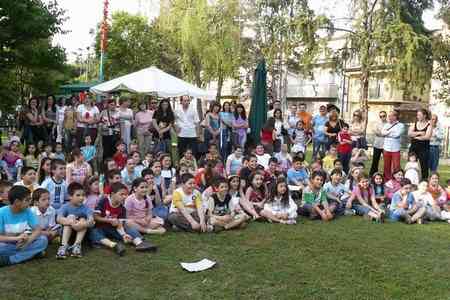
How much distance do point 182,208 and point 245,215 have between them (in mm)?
933

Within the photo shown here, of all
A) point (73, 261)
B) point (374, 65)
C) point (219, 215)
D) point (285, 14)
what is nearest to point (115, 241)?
point (73, 261)

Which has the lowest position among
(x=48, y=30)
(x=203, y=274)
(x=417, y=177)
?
(x=203, y=274)

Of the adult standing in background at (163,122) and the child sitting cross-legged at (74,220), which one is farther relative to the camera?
the adult standing in background at (163,122)

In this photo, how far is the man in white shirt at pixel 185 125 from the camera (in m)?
10.1

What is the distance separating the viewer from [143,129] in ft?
35.7

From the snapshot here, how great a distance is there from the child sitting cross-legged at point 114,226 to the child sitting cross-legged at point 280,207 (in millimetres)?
2190

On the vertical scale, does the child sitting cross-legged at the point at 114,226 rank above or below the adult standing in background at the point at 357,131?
below

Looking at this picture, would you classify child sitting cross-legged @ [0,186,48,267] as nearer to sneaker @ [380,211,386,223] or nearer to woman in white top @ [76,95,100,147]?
sneaker @ [380,211,386,223]

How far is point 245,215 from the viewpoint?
22.2 ft

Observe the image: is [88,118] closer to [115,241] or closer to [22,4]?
[22,4]

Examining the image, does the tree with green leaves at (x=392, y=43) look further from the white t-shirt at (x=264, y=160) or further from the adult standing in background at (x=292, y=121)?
the white t-shirt at (x=264, y=160)

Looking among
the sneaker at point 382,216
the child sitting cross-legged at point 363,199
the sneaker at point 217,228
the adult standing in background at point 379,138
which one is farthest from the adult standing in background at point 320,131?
the sneaker at point 217,228

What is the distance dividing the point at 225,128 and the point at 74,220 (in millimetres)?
5708

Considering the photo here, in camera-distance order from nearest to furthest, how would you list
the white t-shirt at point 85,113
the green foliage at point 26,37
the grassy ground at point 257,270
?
the grassy ground at point 257,270
the white t-shirt at point 85,113
the green foliage at point 26,37
